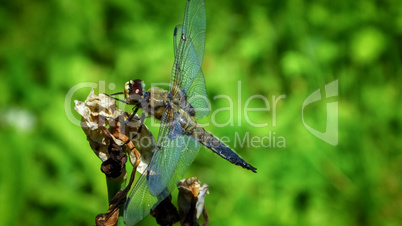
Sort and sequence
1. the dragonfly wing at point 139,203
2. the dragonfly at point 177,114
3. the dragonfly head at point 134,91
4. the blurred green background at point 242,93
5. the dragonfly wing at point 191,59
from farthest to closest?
the blurred green background at point 242,93 → the dragonfly wing at point 191,59 → the dragonfly head at point 134,91 → the dragonfly at point 177,114 → the dragonfly wing at point 139,203

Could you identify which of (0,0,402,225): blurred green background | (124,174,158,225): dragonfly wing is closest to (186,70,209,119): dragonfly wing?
(124,174,158,225): dragonfly wing

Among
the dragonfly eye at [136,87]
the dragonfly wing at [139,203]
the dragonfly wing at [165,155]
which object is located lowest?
the dragonfly wing at [139,203]

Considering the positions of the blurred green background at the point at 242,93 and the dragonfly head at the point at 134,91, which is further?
the blurred green background at the point at 242,93

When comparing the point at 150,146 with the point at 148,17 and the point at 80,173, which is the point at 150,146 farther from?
the point at 148,17

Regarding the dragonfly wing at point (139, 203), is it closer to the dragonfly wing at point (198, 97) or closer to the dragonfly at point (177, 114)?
the dragonfly at point (177, 114)

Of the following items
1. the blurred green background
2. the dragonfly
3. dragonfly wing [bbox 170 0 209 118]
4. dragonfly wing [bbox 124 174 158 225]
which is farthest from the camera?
the blurred green background

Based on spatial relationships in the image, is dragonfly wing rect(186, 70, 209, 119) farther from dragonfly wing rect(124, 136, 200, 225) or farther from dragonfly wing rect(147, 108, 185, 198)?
dragonfly wing rect(124, 136, 200, 225)

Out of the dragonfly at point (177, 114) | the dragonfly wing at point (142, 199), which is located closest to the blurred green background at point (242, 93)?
the dragonfly at point (177, 114)
